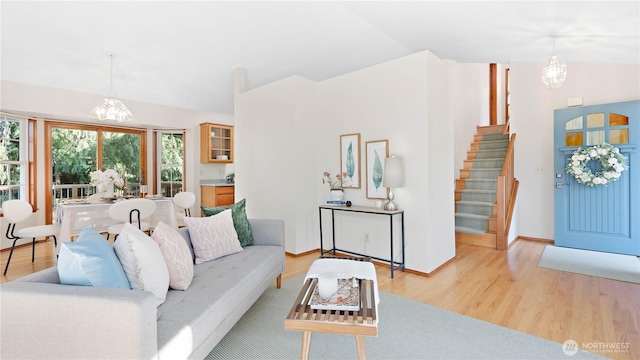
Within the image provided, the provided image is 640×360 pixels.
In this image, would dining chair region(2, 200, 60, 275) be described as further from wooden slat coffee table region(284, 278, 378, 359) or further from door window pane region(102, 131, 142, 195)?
wooden slat coffee table region(284, 278, 378, 359)

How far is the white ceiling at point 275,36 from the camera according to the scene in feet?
8.36

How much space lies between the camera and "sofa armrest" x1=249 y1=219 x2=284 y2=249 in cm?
296

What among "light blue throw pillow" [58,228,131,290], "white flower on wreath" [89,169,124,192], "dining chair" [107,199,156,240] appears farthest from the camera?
"white flower on wreath" [89,169,124,192]

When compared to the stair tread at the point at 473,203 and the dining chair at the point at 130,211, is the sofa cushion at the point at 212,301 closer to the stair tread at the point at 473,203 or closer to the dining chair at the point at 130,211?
the dining chair at the point at 130,211

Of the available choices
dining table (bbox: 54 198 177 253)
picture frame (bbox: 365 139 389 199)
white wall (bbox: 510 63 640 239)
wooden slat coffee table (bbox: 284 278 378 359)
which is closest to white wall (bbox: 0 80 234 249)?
dining table (bbox: 54 198 177 253)

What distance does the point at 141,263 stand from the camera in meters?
1.62

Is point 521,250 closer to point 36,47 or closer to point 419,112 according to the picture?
point 419,112

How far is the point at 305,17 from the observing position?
3365mm

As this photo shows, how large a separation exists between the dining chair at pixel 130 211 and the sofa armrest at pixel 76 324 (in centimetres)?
280

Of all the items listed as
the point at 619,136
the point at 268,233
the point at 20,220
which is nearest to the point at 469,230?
the point at 619,136

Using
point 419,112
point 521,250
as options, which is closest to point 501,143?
point 521,250

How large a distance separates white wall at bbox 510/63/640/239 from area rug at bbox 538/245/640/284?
70 cm

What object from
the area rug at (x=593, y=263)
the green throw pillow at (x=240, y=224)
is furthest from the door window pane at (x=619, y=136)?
the green throw pillow at (x=240, y=224)

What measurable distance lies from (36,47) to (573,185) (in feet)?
23.9
